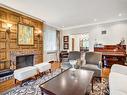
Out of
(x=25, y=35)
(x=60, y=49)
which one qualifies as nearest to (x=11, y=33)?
(x=25, y=35)

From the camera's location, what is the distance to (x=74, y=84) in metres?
1.85

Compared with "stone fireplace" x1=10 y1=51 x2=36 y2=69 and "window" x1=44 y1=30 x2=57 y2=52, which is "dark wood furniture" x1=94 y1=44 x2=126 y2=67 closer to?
"window" x1=44 y1=30 x2=57 y2=52

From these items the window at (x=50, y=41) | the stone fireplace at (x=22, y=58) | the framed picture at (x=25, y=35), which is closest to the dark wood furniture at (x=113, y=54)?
the window at (x=50, y=41)

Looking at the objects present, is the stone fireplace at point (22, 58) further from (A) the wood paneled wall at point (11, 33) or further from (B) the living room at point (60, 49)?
(A) the wood paneled wall at point (11, 33)

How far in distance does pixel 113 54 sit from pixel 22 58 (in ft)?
15.2

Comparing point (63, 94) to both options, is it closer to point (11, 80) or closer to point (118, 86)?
point (118, 86)

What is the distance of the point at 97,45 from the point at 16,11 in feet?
15.6

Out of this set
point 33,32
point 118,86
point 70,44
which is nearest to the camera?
point 118,86

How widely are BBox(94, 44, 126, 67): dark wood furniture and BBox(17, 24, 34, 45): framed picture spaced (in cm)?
398

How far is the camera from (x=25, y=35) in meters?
4.48

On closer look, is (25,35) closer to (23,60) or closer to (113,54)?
(23,60)

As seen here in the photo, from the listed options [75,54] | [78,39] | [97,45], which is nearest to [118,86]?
[75,54]

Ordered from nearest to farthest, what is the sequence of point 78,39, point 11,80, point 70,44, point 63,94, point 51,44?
point 63,94
point 11,80
point 51,44
point 70,44
point 78,39

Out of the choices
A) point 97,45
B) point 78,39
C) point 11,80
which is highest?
point 78,39
